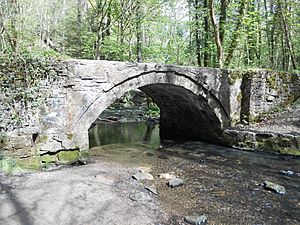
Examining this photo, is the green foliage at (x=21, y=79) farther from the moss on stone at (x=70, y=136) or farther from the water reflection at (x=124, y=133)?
the water reflection at (x=124, y=133)

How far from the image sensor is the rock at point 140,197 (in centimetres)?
422

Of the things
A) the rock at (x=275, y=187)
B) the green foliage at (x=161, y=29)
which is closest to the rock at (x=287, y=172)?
the rock at (x=275, y=187)

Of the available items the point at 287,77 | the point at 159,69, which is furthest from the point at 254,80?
the point at 159,69

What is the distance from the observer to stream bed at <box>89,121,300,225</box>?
13.6 feet

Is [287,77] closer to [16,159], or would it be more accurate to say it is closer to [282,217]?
[282,217]

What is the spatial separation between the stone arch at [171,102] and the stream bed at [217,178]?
802mm

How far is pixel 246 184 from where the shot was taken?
211 inches

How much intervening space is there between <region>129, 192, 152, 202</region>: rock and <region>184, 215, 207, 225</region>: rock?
704mm

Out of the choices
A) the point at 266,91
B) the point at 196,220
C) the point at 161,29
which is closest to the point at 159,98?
the point at 266,91

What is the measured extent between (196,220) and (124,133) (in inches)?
302

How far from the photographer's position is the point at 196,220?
12.4 ft

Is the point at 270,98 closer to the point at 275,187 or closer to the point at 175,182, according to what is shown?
the point at 275,187

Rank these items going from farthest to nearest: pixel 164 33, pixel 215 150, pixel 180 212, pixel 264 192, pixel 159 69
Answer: pixel 164 33, pixel 215 150, pixel 159 69, pixel 264 192, pixel 180 212

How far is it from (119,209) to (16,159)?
2.57m
